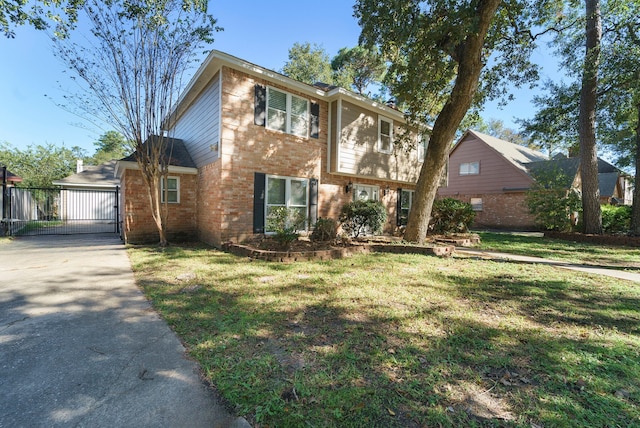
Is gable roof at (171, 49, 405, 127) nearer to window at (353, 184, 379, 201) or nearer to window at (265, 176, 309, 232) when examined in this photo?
window at (265, 176, 309, 232)

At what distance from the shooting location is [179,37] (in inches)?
298

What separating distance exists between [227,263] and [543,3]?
13400 millimetres

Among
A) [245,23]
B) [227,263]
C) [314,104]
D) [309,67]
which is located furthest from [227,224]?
[309,67]

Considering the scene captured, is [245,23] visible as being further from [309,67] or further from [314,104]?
[309,67]

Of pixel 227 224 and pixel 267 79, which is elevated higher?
pixel 267 79

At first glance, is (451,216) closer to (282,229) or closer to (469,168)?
(282,229)

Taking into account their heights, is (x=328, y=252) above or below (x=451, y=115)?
below

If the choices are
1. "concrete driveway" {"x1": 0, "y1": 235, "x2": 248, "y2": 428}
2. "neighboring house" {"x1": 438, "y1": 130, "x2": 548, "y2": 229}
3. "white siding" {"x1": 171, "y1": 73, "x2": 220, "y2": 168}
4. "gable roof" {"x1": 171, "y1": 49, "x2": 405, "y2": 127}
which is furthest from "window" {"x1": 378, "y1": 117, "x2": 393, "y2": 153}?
"neighboring house" {"x1": 438, "y1": 130, "x2": 548, "y2": 229}

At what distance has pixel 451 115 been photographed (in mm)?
7949

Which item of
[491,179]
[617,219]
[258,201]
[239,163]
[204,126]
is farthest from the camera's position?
[491,179]

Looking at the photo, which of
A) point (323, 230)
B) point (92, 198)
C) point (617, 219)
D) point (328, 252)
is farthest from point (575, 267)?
point (92, 198)

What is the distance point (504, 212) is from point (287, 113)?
719 inches

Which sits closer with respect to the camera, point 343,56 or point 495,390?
point 495,390

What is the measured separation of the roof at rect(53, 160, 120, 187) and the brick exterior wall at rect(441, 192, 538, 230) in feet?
83.8
